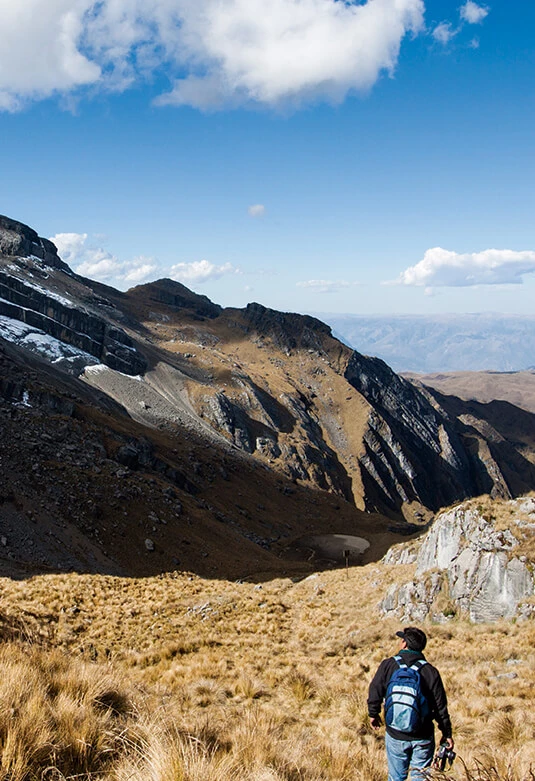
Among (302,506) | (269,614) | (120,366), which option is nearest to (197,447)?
(302,506)

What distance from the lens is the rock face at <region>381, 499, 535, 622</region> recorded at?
15.7 metres

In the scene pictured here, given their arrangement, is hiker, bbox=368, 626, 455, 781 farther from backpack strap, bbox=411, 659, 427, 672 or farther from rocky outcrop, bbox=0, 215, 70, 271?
rocky outcrop, bbox=0, 215, 70, 271

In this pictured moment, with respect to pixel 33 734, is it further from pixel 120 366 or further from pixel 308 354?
pixel 308 354

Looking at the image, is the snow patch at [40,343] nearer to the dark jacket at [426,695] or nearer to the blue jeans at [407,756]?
the dark jacket at [426,695]

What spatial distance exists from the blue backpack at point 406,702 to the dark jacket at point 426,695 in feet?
0.27

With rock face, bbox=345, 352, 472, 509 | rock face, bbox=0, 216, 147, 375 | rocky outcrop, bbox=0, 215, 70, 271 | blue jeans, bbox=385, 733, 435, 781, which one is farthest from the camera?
rock face, bbox=345, 352, 472, 509

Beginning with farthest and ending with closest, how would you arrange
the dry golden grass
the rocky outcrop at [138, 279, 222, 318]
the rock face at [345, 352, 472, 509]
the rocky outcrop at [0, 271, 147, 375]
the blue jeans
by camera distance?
the rocky outcrop at [138, 279, 222, 318] < the rock face at [345, 352, 472, 509] < the rocky outcrop at [0, 271, 147, 375] < the blue jeans < the dry golden grass

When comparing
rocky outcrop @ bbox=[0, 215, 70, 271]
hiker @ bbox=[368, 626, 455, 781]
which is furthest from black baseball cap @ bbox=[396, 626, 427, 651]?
rocky outcrop @ bbox=[0, 215, 70, 271]

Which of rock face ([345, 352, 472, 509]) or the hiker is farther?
rock face ([345, 352, 472, 509])

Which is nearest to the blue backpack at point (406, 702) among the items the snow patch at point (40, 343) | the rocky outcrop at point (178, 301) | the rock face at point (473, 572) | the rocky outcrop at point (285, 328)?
the rock face at point (473, 572)

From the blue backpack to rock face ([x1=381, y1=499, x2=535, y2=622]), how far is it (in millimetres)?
11676

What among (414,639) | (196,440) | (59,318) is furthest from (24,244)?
(414,639)

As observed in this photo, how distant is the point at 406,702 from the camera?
5.76 m

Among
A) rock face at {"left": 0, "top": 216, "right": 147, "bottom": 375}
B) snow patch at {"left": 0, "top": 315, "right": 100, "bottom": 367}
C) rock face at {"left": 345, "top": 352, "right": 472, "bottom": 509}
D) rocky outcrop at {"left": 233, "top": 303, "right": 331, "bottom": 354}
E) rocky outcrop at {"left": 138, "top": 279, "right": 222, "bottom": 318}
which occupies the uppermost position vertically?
rocky outcrop at {"left": 138, "top": 279, "right": 222, "bottom": 318}
